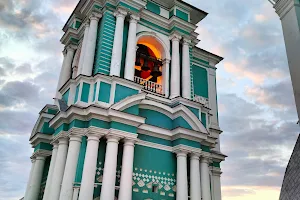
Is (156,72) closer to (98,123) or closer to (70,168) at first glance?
(98,123)

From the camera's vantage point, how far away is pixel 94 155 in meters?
9.80

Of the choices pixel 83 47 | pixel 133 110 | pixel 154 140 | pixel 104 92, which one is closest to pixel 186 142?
pixel 154 140

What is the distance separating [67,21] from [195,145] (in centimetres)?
964

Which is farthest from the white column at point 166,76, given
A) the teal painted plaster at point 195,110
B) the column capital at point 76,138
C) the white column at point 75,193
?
the white column at point 75,193

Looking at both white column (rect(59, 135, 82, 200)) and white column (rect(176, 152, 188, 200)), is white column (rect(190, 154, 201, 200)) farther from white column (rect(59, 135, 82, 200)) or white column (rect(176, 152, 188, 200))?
white column (rect(59, 135, 82, 200))

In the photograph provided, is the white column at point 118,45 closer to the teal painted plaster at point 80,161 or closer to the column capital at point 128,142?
the column capital at point 128,142

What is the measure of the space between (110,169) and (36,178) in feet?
16.0

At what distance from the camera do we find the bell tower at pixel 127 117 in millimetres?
10070

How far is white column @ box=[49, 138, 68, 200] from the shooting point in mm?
10077

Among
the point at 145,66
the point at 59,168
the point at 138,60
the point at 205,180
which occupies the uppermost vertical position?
the point at 138,60

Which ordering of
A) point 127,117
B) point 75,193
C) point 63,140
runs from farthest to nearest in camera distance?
point 63,140, point 127,117, point 75,193

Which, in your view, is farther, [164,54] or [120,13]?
[164,54]

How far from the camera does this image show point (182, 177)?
11.2 meters

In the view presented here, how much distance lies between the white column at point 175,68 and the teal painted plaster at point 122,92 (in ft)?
7.27
